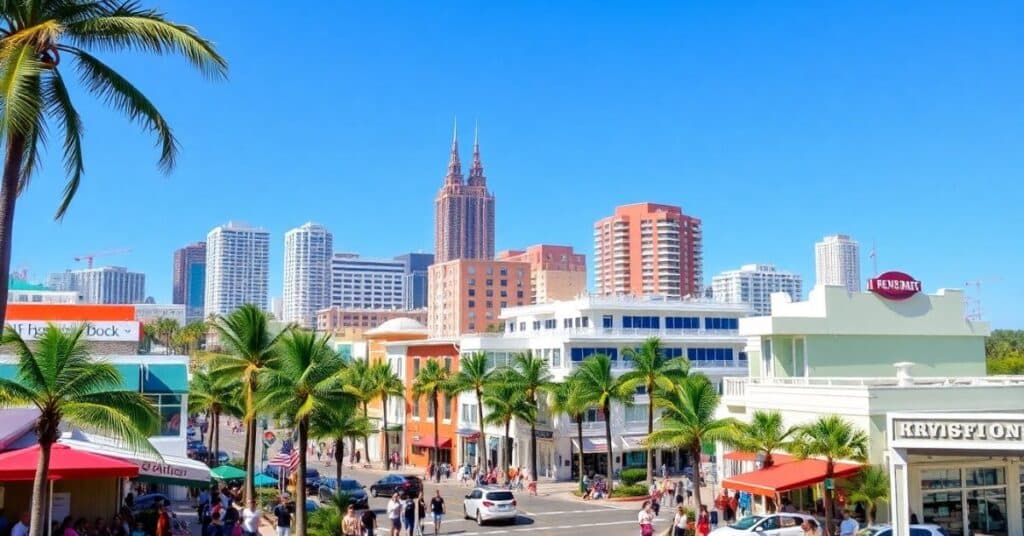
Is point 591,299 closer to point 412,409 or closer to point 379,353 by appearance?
point 412,409

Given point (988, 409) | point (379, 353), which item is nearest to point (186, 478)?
point (988, 409)

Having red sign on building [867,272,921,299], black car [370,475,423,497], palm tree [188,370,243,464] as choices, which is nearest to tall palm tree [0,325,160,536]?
palm tree [188,370,243,464]

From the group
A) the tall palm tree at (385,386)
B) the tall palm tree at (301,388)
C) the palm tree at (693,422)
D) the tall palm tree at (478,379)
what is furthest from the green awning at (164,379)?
the tall palm tree at (385,386)

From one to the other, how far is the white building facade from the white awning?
3528 centimetres

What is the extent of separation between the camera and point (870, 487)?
96.1ft

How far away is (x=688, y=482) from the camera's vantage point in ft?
176

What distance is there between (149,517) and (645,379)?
2763 centimetres

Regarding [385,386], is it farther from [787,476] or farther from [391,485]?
[787,476]

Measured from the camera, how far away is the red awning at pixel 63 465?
2050 cm

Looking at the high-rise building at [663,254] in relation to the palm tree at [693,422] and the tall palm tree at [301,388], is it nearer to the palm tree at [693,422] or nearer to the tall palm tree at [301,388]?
the palm tree at [693,422]

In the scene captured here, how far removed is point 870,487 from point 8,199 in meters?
25.5

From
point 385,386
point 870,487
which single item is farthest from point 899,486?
point 385,386

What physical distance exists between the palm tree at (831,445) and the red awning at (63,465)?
20.5 meters

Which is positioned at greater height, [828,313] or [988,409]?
[828,313]
